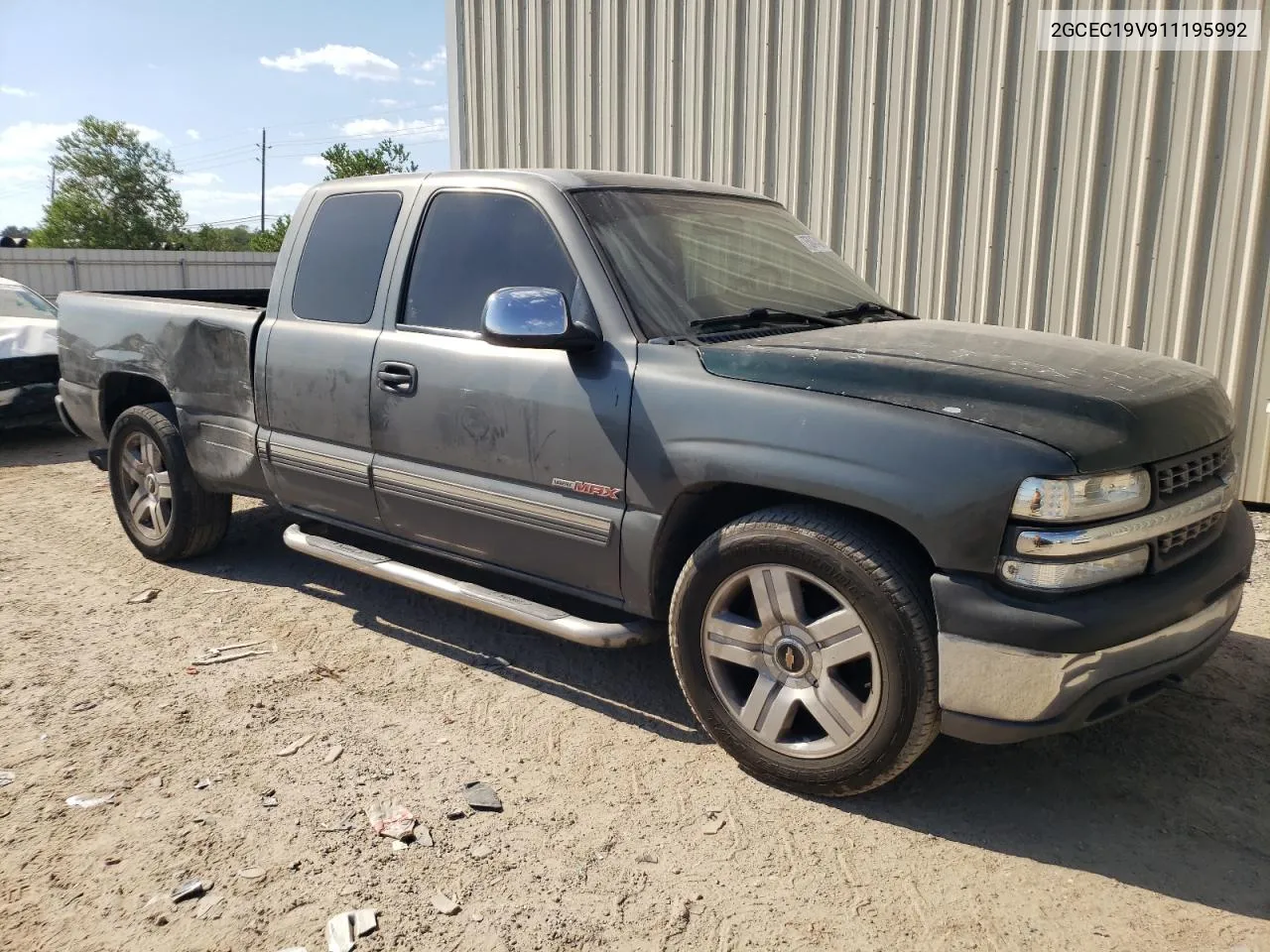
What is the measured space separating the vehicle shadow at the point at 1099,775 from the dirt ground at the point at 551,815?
10 mm

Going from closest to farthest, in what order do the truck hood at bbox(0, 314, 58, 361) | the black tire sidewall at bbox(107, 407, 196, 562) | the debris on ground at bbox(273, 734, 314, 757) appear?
the debris on ground at bbox(273, 734, 314, 757)
the black tire sidewall at bbox(107, 407, 196, 562)
the truck hood at bbox(0, 314, 58, 361)

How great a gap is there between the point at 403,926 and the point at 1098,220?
19.8ft

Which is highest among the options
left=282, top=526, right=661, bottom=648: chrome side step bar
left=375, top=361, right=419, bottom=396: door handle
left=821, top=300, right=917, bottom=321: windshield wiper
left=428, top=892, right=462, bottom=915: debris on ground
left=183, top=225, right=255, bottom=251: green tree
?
left=183, top=225, right=255, bottom=251: green tree

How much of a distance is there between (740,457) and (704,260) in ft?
3.45

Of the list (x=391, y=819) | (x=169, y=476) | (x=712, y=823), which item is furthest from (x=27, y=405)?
(x=712, y=823)

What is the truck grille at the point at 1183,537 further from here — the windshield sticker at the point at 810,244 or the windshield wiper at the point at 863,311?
the windshield sticker at the point at 810,244

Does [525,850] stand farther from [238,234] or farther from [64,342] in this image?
[238,234]

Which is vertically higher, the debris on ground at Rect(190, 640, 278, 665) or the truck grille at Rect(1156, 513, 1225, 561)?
the truck grille at Rect(1156, 513, 1225, 561)

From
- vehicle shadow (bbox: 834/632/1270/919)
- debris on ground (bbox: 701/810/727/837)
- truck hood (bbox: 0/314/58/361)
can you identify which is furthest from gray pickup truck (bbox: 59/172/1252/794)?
truck hood (bbox: 0/314/58/361)

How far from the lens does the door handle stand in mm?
3791

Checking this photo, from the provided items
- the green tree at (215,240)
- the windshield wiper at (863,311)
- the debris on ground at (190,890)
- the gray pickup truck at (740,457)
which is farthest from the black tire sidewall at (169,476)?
the green tree at (215,240)

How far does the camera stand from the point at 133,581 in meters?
5.11

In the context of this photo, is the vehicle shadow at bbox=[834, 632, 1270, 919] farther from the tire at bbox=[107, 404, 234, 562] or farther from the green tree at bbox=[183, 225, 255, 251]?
the green tree at bbox=[183, 225, 255, 251]

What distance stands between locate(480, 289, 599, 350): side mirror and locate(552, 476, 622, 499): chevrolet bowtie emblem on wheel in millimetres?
457
